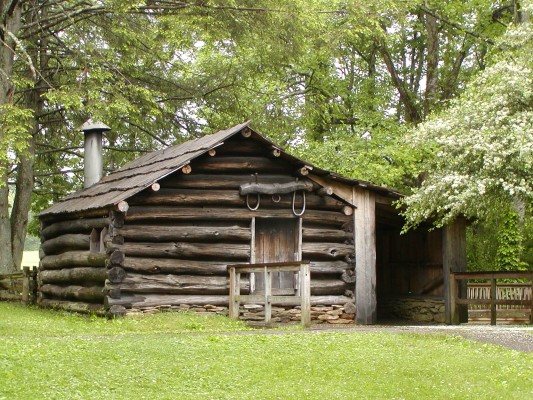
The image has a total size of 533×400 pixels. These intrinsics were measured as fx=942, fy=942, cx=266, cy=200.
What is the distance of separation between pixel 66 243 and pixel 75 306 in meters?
2.16

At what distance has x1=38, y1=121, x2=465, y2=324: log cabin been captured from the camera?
20.5m

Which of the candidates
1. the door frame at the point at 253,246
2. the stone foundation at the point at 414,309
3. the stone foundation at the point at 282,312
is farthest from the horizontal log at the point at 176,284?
the stone foundation at the point at 414,309

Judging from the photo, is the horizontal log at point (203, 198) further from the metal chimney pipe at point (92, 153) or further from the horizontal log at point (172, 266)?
the metal chimney pipe at point (92, 153)

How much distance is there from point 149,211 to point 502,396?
11.2m

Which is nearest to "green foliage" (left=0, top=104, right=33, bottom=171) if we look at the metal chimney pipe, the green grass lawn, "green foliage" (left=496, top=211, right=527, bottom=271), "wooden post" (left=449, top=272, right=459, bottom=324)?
the metal chimney pipe

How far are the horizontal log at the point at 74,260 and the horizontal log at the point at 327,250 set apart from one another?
4.76 m

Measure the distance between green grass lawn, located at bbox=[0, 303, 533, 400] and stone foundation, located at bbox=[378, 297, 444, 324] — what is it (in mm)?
8761

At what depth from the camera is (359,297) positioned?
22.7 meters

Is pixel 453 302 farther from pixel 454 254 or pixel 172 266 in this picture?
pixel 172 266

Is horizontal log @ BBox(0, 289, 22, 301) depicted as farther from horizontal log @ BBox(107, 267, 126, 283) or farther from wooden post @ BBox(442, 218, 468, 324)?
wooden post @ BBox(442, 218, 468, 324)

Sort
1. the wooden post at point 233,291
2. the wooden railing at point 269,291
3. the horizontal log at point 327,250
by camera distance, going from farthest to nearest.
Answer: the horizontal log at point 327,250
the wooden post at point 233,291
the wooden railing at point 269,291

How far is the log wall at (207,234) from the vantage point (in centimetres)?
2038

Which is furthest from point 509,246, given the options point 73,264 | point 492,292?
point 73,264

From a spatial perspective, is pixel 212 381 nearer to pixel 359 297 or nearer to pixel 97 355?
pixel 97 355
